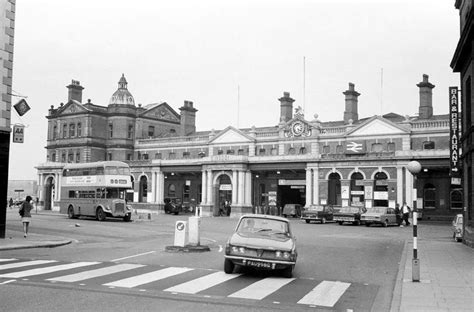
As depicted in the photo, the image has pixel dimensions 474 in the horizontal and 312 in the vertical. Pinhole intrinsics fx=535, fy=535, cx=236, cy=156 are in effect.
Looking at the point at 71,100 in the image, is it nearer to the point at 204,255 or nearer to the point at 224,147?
the point at 224,147

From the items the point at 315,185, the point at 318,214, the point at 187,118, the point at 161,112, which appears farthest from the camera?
the point at 161,112

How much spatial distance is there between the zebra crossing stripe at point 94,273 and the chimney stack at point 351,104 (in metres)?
48.0

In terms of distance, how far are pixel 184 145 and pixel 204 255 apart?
52813 millimetres

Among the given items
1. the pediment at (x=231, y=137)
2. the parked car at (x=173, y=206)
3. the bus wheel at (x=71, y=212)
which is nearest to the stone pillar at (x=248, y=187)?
the pediment at (x=231, y=137)

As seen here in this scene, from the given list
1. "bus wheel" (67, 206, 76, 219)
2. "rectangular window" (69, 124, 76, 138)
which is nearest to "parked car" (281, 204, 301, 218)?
"bus wheel" (67, 206, 76, 219)

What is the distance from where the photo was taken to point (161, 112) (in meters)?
79.7

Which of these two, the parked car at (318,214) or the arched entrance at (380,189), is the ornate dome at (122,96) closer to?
the parked car at (318,214)

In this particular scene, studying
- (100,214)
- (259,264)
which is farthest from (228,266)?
(100,214)

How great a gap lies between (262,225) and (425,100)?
47.0m

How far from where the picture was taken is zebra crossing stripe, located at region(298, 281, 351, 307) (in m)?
10.3

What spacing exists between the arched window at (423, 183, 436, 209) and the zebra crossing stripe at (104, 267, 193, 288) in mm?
42246

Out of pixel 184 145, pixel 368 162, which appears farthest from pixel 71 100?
pixel 368 162

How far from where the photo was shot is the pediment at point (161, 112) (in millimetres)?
77562

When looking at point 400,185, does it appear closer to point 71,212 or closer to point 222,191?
point 222,191
